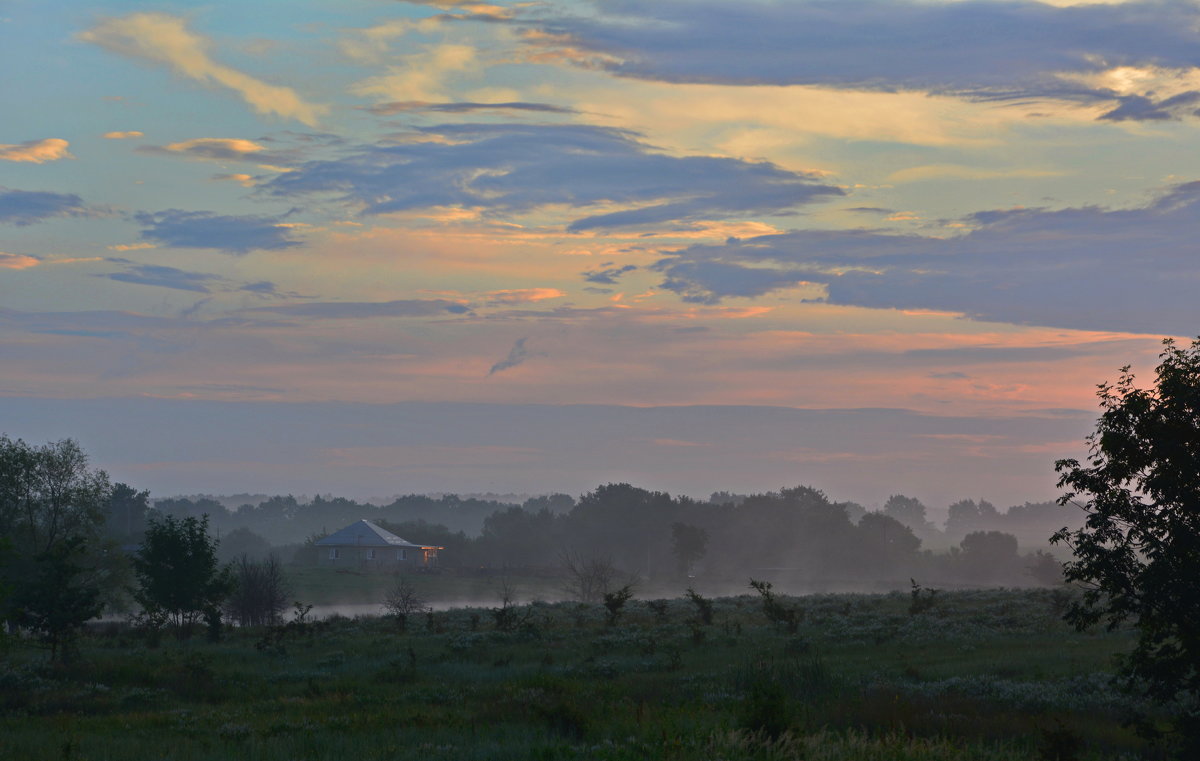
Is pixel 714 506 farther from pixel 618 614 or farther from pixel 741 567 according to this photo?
pixel 618 614

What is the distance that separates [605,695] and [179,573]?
3412 centimetres

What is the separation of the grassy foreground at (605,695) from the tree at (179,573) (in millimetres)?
5280

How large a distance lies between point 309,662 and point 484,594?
84.6m

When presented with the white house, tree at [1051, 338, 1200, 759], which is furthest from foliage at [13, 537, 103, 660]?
the white house

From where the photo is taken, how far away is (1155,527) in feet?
49.2

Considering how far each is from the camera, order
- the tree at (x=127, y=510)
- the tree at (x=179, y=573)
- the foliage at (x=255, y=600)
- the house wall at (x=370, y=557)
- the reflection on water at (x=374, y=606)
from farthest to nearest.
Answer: the tree at (x=127, y=510) → the house wall at (x=370, y=557) → the reflection on water at (x=374, y=606) → the foliage at (x=255, y=600) → the tree at (x=179, y=573)

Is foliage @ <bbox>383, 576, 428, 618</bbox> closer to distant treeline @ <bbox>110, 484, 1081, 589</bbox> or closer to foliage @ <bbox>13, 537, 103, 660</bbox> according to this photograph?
foliage @ <bbox>13, 537, 103, 660</bbox>

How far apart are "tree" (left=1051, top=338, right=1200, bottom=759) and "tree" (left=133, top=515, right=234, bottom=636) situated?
146 feet

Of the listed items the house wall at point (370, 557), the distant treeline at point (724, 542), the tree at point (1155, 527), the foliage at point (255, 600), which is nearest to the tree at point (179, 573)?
the foliage at point (255, 600)

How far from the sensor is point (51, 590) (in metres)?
34.7

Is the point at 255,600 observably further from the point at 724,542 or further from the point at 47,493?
the point at 724,542

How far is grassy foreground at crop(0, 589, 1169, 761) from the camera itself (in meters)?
16.2

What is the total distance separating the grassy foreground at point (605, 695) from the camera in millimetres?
16234

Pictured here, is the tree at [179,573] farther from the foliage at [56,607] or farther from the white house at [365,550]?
the white house at [365,550]
